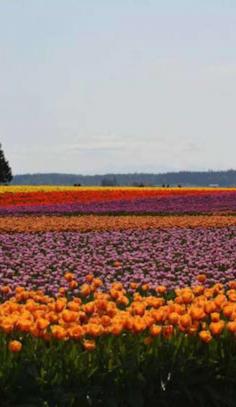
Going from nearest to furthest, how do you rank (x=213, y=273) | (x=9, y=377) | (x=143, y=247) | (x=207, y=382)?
(x=9, y=377), (x=207, y=382), (x=213, y=273), (x=143, y=247)

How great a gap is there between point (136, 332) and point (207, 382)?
0.63 metres

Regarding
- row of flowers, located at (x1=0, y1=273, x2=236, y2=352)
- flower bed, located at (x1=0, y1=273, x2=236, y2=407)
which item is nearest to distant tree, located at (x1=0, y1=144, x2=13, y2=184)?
row of flowers, located at (x1=0, y1=273, x2=236, y2=352)

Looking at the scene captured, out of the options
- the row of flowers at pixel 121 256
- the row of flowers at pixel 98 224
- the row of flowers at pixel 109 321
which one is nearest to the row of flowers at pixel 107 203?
the row of flowers at pixel 98 224

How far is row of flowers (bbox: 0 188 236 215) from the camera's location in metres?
37.5

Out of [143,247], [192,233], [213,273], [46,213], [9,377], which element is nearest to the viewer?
[9,377]

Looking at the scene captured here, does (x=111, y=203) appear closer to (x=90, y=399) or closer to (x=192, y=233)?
(x=192, y=233)

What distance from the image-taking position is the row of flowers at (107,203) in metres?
37.5

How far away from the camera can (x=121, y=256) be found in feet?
60.3

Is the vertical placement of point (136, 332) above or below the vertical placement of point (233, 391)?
above

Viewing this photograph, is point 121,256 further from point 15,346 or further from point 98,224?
point 15,346

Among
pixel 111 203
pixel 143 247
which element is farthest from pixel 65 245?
pixel 111 203

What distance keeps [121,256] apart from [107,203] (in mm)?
23410

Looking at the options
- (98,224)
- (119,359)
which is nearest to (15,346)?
(119,359)

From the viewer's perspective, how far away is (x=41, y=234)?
24.2 meters
